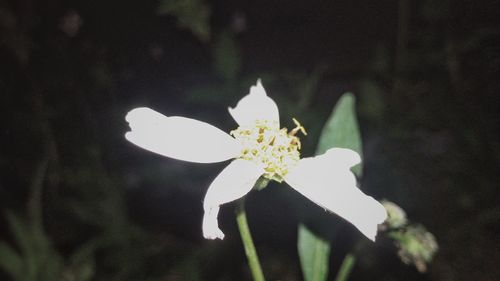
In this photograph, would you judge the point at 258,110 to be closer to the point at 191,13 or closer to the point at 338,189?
the point at 338,189

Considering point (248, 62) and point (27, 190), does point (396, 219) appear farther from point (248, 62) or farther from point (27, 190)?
point (27, 190)

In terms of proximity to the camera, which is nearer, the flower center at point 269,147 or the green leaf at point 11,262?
the flower center at point 269,147

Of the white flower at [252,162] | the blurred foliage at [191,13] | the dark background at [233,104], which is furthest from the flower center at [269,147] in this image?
the dark background at [233,104]

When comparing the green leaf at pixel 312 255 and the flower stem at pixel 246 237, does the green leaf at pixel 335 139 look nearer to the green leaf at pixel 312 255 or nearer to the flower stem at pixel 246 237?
the green leaf at pixel 312 255

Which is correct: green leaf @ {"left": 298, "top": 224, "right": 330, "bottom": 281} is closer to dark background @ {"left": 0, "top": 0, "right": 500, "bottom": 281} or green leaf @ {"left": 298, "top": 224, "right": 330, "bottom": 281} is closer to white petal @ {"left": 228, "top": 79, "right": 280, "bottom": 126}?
white petal @ {"left": 228, "top": 79, "right": 280, "bottom": 126}

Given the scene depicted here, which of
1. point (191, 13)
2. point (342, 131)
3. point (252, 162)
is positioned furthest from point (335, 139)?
point (191, 13)

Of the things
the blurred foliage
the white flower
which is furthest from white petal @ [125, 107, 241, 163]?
the blurred foliage
